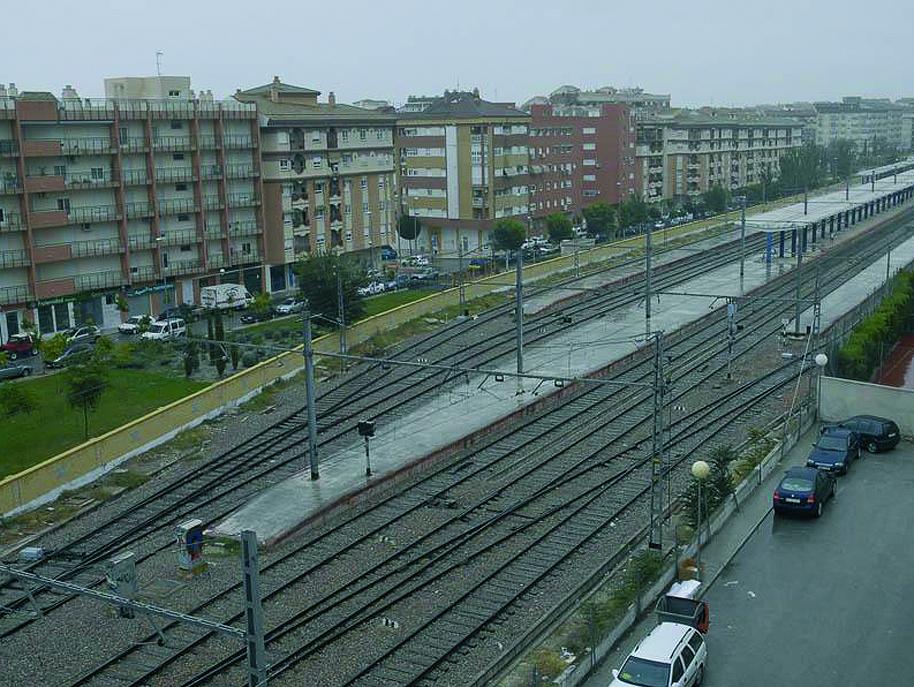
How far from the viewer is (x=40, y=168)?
39.4 meters

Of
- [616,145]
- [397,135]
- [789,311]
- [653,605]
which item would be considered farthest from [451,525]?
[616,145]

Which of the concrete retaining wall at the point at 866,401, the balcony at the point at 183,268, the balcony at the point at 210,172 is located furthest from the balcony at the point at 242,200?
the concrete retaining wall at the point at 866,401

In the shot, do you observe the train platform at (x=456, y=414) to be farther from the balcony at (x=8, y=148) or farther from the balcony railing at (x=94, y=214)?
the balcony at (x=8, y=148)

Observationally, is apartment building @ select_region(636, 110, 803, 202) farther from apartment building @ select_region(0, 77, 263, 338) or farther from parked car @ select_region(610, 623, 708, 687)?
parked car @ select_region(610, 623, 708, 687)

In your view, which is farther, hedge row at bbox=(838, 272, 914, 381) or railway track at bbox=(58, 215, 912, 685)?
hedge row at bbox=(838, 272, 914, 381)

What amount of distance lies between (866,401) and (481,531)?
10169 millimetres

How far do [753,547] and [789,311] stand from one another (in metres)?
25.0

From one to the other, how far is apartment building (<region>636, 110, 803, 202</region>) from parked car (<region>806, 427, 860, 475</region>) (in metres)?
64.5

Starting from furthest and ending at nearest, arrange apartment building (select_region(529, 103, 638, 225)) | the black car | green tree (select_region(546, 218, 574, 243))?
apartment building (select_region(529, 103, 638, 225))
green tree (select_region(546, 218, 574, 243))
the black car

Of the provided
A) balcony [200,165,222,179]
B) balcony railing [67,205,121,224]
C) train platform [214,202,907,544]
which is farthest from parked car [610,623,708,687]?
balcony [200,165,222,179]

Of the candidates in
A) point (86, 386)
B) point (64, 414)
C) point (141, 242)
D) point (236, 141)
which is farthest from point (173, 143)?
point (86, 386)

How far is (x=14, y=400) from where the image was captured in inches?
968

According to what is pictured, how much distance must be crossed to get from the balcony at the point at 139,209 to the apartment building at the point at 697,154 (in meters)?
49.7

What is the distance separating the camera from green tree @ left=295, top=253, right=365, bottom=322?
119 ft
